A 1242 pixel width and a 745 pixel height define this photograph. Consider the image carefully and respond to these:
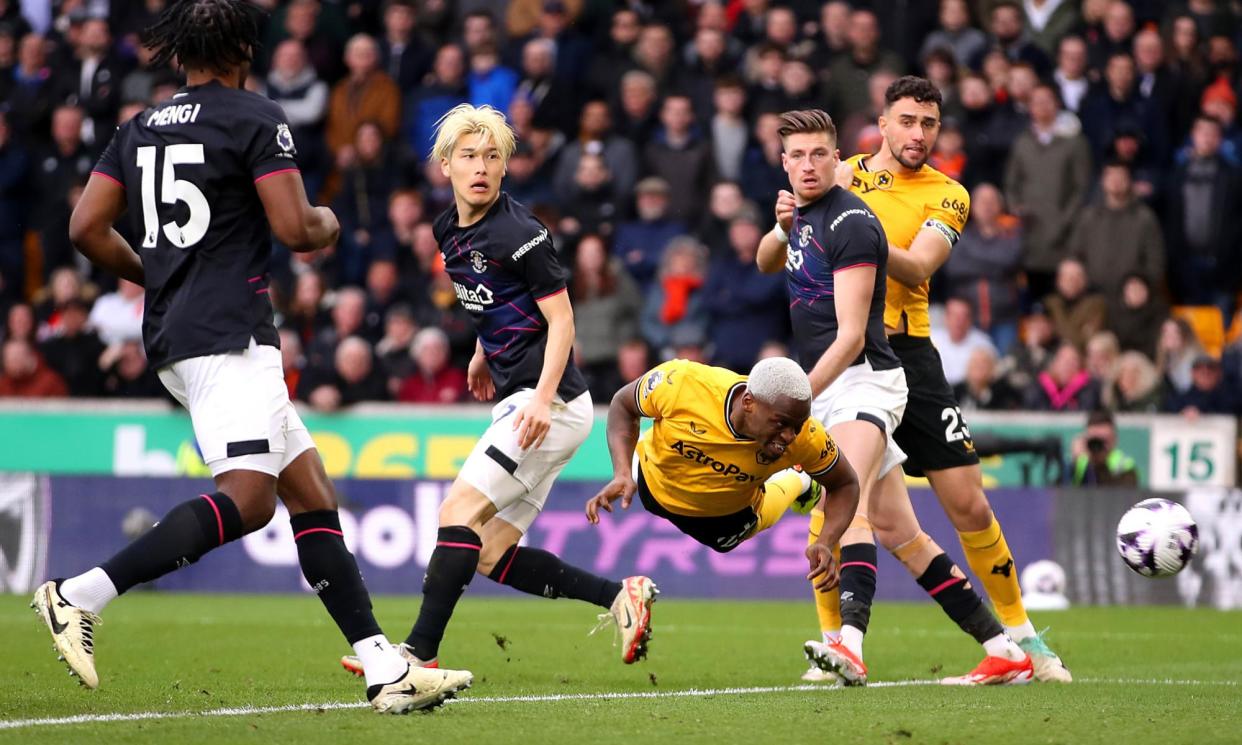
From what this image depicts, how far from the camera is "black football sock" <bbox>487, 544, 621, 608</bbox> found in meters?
7.80

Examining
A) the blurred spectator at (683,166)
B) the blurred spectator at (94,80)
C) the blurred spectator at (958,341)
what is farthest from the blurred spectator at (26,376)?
the blurred spectator at (958,341)

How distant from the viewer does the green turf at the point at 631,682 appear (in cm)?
590

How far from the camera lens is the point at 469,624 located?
11.7 m

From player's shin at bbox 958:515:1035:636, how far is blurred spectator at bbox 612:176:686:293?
28.3 feet

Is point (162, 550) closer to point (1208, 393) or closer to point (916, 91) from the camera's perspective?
point (916, 91)

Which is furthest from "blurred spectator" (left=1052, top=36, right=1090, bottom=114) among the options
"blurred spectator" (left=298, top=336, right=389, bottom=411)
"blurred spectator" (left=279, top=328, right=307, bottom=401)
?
"blurred spectator" (left=279, top=328, right=307, bottom=401)

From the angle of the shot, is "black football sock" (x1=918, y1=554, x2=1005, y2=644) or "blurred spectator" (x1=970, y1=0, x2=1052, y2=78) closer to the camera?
"black football sock" (x1=918, y1=554, x2=1005, y2=644)

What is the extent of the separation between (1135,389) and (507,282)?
372 inches

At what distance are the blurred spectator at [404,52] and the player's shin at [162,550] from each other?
12.8 metres

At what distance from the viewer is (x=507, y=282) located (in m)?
7.41

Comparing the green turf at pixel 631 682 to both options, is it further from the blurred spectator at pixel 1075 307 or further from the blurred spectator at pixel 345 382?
the blurred spectator at pixel 1075 307

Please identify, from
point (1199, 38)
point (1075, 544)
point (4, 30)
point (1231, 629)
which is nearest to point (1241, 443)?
point (1075, 544)

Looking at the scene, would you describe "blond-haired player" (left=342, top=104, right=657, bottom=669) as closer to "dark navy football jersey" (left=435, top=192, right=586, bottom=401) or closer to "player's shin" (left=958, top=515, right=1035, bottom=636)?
"dark navy football jersey" (left=435, top=192, right=586, bottom=401)

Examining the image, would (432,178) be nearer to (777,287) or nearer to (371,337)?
(371,337)
